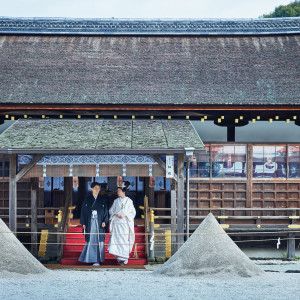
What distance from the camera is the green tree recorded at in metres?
42.5

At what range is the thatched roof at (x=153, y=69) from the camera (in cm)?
1678

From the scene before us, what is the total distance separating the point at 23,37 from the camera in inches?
781

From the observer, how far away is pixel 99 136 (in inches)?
594

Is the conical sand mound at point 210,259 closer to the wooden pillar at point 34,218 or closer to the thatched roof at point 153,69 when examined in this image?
the wooden pillar at point 34,218

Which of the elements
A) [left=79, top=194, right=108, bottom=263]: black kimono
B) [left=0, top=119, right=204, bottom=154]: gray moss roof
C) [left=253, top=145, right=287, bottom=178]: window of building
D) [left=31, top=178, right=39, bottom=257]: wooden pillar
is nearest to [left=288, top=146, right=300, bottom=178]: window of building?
[left=253, top=145, right=287, bottom=178]: window of building

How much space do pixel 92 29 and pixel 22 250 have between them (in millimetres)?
9650

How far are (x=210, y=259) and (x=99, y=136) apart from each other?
4446 millimetres

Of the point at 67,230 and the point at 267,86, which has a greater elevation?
the point at 267,86

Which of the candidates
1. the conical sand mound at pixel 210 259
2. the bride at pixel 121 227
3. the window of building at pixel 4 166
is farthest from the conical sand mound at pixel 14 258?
the window of building at pixel 4 166

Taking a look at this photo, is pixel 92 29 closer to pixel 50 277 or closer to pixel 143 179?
pixel 143 179

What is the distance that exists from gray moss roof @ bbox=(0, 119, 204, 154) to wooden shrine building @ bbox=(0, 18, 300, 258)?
0.05 m

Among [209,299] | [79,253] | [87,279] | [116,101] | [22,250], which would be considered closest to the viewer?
[209,299]

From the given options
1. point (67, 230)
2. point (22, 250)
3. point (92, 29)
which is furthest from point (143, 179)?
point (22, 250)

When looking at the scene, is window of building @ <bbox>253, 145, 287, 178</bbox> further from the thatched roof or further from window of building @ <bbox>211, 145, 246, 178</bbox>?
the thatched roof
